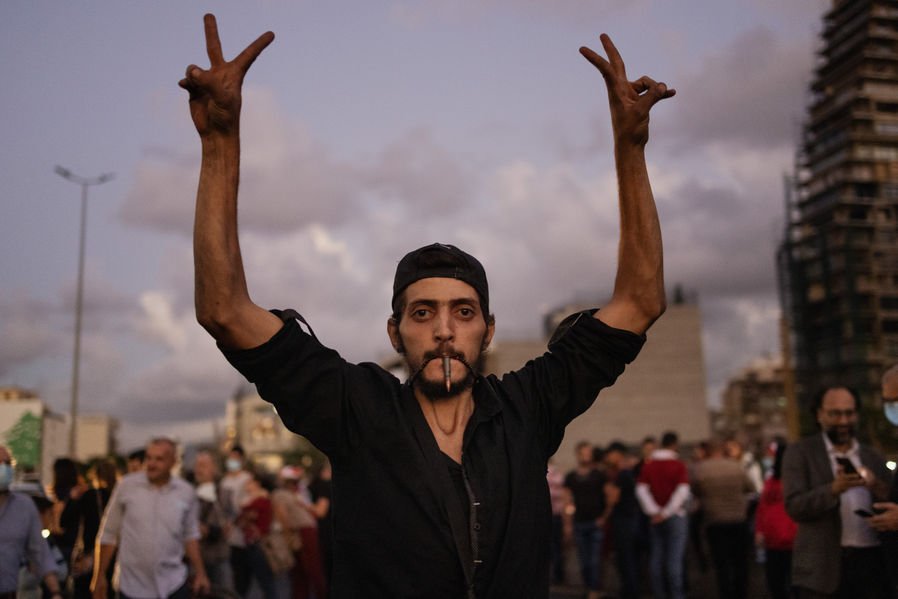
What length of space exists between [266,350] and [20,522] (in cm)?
540

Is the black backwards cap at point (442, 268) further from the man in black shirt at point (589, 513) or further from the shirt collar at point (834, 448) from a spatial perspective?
the man in black shirt at point (589, 513)

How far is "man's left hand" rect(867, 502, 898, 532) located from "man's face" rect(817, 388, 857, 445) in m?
0.95

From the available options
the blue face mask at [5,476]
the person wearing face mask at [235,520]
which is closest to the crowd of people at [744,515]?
the blue face mask at [5,476]

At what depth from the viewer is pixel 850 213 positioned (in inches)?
4107

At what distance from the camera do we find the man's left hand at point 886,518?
557cm

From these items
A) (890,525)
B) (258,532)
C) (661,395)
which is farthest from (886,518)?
(661,395)

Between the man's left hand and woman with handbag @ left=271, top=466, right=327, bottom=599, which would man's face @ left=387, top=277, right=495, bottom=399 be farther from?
woman with handbag @ left=271, top=466, right=327, bottom=599

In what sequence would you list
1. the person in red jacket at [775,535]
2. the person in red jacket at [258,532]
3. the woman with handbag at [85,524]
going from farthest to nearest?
the person in red jacket at [258,532], the person in red jacket at [775,535], the woman with handbag at [85,524]

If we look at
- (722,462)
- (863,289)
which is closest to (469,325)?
(722,462)

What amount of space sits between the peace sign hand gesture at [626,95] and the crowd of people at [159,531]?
2.48 m

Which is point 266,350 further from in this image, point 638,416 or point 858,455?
point 638,416

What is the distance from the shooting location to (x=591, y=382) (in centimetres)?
305

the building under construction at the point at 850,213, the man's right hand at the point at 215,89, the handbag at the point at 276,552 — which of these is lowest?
the handbag at the point at 276,552

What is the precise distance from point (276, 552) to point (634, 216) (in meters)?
10.5
